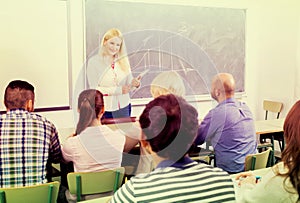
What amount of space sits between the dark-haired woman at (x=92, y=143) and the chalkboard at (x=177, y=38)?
217cm

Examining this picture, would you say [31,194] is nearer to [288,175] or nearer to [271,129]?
[288,175]

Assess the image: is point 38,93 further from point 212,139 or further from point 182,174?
point 182,174

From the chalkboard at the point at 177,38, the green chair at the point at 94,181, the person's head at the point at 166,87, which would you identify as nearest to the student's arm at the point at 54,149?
the green chair at the point at 94,181

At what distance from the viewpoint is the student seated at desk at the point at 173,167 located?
1.20m

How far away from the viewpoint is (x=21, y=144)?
2.08 m

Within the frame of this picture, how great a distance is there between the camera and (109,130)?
2.36 m

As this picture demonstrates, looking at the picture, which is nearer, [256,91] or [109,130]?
[109,130]

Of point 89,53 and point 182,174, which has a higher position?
point 89,53

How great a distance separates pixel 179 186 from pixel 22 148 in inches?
47.7

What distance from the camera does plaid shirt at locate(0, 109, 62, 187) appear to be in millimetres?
2066

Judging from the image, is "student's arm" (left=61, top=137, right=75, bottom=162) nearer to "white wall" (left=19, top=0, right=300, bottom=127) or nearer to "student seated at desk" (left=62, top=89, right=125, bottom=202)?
"student seated at desk" (left=62, top=89, right=125, bottom=202)

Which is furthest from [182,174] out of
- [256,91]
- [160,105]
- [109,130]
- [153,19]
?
[256,91]

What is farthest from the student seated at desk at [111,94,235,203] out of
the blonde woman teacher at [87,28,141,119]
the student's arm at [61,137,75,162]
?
the blonde woman teacher at [87,28,141,119]

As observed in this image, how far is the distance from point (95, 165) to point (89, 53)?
235 cm
